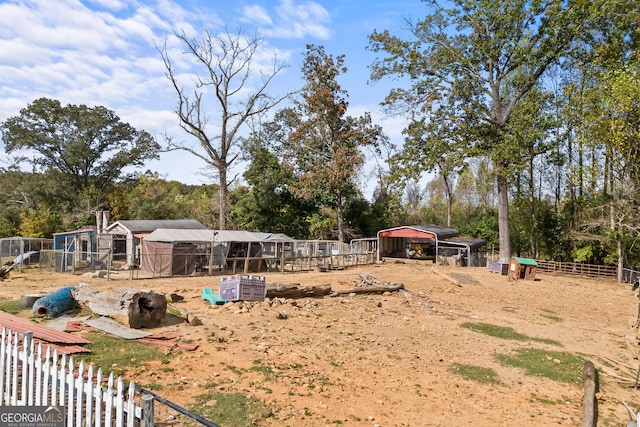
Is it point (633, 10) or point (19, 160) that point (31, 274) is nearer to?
point (19, 160)

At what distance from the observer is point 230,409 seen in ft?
22.0

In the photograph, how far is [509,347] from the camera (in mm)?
12180

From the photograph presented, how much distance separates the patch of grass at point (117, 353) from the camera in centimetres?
800

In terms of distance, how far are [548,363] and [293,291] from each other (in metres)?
8.63

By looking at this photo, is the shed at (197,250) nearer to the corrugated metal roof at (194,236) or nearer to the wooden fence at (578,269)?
the corrugated metal roof at (194,236)

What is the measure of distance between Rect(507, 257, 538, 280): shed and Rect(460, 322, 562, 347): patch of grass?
1259cm

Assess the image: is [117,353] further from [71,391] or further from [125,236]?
[125,236]

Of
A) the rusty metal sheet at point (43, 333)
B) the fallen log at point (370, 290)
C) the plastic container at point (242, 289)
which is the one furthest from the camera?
the fallen log at point (370, 290)

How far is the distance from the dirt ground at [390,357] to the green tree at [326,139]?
803 inches

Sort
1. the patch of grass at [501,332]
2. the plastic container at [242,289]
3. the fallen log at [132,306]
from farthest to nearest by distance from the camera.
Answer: the plastic container at [242,289], the patch of grass at [501,332], the fallen log at [132,306]

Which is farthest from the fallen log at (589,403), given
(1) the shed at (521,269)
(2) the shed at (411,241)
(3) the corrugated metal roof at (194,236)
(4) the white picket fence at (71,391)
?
(2) the shed at (411,241)

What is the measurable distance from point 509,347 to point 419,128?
20847 millimetres

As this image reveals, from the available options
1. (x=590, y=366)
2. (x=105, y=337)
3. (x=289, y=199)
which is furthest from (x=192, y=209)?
(x=590, y=366)

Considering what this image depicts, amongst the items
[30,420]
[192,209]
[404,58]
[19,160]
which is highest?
[404,58]
